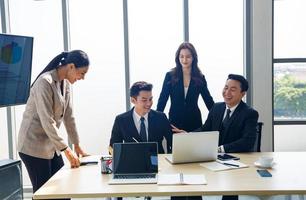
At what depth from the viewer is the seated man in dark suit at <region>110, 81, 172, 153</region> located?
8.52ft

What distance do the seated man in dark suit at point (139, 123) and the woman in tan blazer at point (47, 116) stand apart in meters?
0.42

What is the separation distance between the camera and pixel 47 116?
7.38ft

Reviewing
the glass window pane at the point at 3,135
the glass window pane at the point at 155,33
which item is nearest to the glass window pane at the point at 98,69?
the glass window pane at the point at 155,33

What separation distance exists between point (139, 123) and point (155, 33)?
1.63 metres

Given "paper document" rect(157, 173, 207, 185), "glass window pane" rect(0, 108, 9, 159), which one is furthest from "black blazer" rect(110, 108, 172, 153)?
"glass window pane" rect(0, 108, 9, 159)

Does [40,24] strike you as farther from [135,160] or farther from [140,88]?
[135,160]

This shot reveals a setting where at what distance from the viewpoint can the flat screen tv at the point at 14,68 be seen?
94.0 inches

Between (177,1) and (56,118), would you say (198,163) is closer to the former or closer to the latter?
(56,118)

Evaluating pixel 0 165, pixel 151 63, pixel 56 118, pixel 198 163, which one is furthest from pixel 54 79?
pixel 151 63

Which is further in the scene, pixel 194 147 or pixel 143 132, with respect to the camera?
pixel 143 132

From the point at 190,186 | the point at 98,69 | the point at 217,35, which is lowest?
the point at 190,186

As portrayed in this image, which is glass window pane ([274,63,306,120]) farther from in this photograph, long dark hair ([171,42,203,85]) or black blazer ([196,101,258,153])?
black blazer ([196,101,258,153])

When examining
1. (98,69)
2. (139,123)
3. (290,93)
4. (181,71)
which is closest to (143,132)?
(139,123)

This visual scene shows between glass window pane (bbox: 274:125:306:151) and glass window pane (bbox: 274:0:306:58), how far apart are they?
820mm
